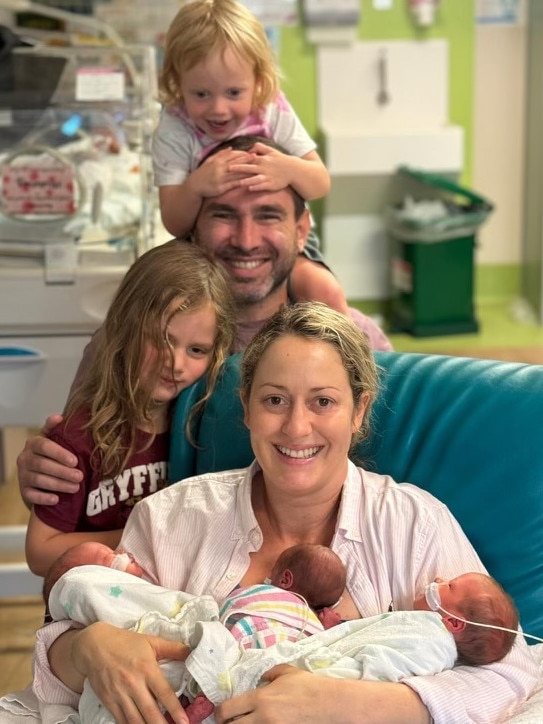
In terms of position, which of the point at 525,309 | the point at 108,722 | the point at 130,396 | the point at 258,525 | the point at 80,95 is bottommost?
the point at 525,309

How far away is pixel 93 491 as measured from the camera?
1.99 m

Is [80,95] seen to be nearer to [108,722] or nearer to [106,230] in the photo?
[106,230]

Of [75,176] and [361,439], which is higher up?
[75,176]

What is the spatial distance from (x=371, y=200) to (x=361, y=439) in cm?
371

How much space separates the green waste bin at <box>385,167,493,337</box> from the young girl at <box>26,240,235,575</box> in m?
3.24

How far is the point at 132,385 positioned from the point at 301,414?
0.41m

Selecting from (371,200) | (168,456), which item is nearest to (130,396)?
(168,456)

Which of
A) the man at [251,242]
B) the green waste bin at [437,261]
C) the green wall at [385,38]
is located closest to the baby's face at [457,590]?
the man at [251,242]

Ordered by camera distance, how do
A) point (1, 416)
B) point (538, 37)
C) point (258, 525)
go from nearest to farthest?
point (258, 525) → point (1, 416) → point (538, 37)

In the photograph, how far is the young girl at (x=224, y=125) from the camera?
7.38 feet

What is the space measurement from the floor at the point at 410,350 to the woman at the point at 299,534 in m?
1.22

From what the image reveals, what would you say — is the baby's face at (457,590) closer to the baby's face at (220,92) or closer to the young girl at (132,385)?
the young girl at (132,385)

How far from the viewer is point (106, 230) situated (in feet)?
9.36

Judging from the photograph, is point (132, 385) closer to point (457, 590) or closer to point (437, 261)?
point (457, 590)
